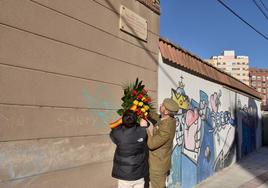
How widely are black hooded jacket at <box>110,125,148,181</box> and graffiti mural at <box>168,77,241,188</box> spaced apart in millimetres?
2652

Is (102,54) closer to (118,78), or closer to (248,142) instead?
(118,78)

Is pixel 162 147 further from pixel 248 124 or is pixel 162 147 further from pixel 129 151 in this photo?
pixel 248 124

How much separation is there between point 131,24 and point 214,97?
5335 millimetres

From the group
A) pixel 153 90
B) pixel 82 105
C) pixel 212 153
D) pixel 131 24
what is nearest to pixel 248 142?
pixel 212 153

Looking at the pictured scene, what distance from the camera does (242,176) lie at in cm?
987

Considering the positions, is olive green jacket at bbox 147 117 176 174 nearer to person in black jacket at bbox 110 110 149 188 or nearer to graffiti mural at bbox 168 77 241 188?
person in black jacket at bbox 110 110 149 188

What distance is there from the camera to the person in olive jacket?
15.4 ft

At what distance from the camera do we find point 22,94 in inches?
139

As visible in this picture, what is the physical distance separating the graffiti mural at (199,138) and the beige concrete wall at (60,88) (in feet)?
8.05

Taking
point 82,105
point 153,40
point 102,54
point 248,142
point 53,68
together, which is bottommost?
point 248,142

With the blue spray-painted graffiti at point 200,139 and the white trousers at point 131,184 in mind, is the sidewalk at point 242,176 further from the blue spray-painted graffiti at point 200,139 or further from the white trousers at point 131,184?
the white trousers at point 131,184

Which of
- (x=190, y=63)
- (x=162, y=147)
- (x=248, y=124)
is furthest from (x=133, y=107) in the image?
(x=248, y=124)

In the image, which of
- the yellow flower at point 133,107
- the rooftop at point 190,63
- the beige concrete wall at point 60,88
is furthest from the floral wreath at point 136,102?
the rooftop at point 190,63

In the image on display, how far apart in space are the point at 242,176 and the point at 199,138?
225 centimetres
